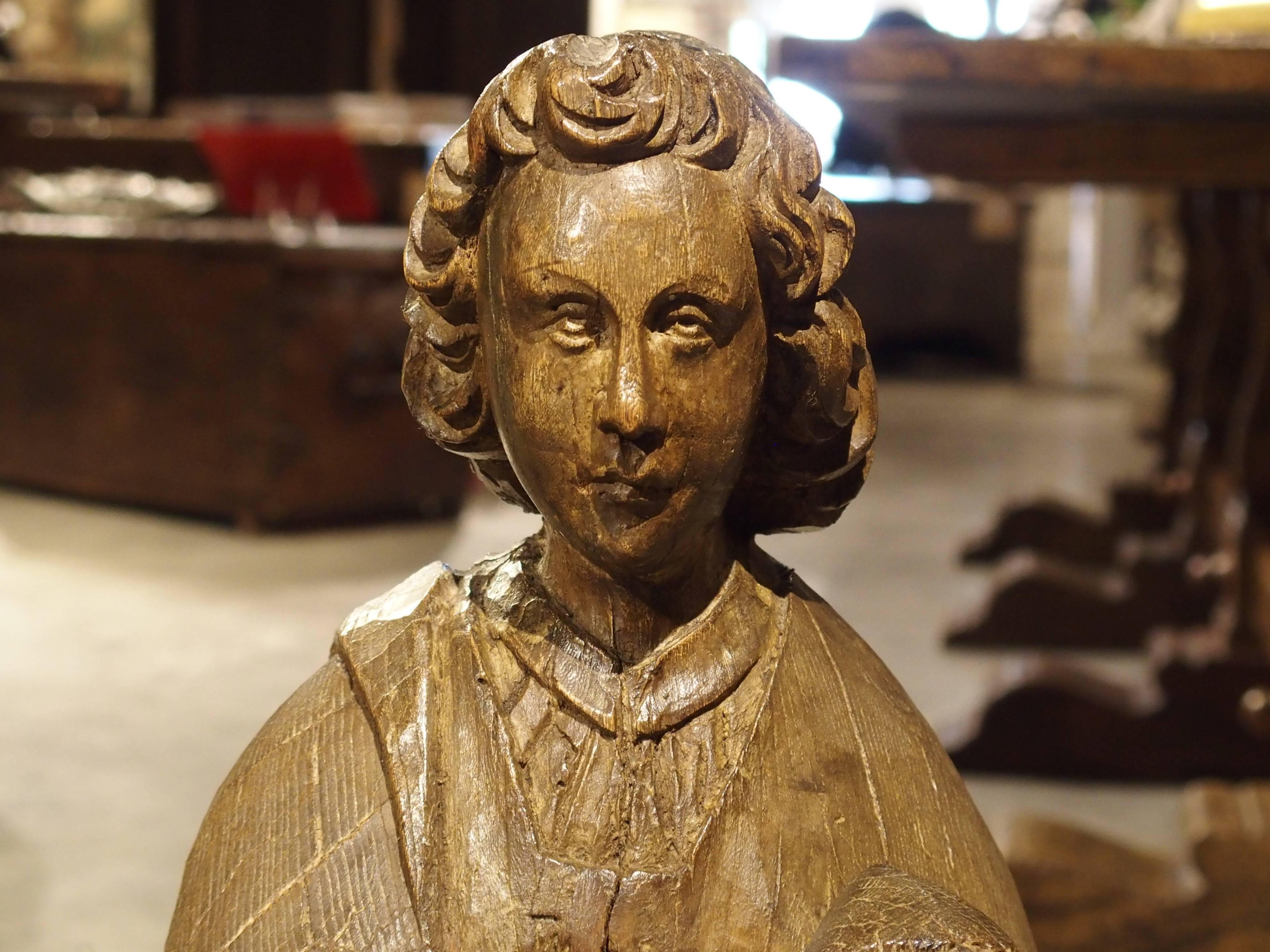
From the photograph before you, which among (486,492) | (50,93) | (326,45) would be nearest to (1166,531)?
(486,492)

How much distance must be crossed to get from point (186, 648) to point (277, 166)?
229 centimetres

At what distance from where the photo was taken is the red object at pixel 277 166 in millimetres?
5340

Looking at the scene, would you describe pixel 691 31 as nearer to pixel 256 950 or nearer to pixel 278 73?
pixel 278 73

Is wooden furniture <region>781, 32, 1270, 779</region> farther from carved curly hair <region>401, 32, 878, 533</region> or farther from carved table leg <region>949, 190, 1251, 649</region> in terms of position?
carved curly hair <region>401, 32, 878, 533</region>

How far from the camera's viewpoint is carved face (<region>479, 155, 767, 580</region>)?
1.02 m

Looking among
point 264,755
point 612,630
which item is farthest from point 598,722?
point 264,755

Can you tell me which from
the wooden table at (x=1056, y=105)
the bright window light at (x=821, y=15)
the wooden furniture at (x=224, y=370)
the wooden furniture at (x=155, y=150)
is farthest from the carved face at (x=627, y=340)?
the bright window light at (x=821, y=15)

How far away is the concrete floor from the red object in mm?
1176

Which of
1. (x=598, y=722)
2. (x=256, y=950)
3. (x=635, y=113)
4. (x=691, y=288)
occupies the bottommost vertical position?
(x=256, y=950)

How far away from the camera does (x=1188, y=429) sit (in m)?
5.22

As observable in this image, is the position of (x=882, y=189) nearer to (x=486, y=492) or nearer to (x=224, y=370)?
(x=486, y=492)

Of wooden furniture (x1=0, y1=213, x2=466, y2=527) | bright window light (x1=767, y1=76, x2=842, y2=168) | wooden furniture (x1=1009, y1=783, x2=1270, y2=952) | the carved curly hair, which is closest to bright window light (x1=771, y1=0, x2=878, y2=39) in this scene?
bright window light (x1=767, y1=76, x2=842, y2=168)

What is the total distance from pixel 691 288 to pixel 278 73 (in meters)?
8.80

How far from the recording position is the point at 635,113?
1023mm
